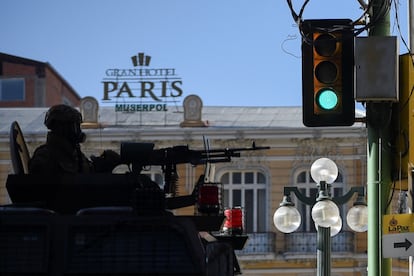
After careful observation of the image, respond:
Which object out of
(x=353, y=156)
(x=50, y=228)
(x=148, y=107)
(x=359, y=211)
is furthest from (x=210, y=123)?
(x=50, y=228)

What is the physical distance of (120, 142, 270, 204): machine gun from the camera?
8.89 meters

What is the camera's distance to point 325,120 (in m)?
10.3

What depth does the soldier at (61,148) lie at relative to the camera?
29.2 ft

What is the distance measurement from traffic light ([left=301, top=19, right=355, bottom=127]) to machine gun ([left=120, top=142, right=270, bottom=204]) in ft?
3.56

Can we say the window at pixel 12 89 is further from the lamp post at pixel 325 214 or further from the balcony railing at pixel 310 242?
the lamp post at pixel 325 214

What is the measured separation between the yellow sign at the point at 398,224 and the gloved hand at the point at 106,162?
2.43 metres

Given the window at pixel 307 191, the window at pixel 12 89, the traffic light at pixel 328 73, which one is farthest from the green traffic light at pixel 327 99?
the window at pixel 12 89

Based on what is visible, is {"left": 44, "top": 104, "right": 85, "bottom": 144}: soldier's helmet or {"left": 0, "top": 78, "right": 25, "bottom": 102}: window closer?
{"left": 44, "top": 104, "right": 85, "bottom": 144}: soldier's helmet

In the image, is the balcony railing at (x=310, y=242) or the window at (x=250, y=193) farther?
the window at (x=250, y=193)

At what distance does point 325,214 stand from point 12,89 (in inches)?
1631

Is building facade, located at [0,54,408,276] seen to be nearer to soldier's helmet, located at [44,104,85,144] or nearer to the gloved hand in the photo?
the gloved hand

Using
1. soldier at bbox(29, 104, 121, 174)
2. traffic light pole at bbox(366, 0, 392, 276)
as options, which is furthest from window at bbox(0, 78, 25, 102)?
soldier at bbox(29, 104, 121, 174)

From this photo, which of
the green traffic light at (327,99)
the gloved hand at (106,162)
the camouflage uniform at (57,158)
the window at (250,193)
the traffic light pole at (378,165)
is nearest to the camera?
the camouflage uniform at (57,158)

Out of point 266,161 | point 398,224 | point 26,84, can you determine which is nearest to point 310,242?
point 266,161
